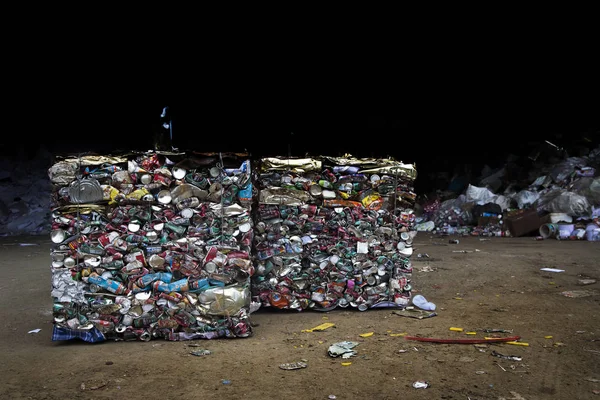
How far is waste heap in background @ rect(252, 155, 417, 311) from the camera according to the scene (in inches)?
184

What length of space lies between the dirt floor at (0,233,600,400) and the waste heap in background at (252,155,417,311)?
26 centimetres

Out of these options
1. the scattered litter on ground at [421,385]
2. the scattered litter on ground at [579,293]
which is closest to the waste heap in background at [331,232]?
the scattered litter on ground at [421,385]

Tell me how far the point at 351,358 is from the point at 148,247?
198cm

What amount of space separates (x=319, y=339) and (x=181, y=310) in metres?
1.27

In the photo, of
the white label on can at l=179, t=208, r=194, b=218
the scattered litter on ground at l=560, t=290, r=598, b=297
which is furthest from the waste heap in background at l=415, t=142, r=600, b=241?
the white label on can at l=179, t=208, r=194, b=218

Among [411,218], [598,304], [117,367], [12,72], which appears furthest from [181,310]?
[12,72]

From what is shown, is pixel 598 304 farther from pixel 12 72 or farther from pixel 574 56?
pixel 12 72

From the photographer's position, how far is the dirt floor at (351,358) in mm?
3029

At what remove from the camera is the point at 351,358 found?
3.58 metres

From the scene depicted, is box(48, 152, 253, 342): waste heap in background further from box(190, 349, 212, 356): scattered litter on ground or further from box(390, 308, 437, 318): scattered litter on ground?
box(390, 308, 437, 318): scattered litter on ground

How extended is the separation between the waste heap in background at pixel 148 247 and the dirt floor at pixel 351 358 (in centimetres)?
23

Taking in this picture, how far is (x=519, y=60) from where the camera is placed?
15.3 meters

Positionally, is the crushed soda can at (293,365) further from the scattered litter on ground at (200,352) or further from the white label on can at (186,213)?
the white label on can at (186,213)

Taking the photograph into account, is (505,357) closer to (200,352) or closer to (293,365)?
(293,365)
